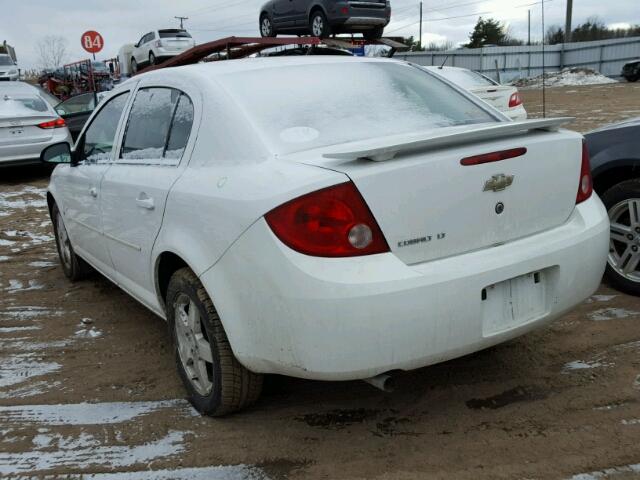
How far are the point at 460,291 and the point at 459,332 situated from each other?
161mm

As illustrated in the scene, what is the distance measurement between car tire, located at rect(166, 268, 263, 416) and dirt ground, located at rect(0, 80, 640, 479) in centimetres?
13

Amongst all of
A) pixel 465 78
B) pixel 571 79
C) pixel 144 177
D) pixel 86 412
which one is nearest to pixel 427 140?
pixel 144 177

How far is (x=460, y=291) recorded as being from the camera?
2381 mm

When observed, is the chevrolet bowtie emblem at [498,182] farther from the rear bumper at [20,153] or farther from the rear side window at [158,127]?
the rear bumper at [20,153]

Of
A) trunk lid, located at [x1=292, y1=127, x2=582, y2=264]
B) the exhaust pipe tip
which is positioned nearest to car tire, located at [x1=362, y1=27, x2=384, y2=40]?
trunk lid, located at [x1=292, y1=127, x2=582, y2=264]

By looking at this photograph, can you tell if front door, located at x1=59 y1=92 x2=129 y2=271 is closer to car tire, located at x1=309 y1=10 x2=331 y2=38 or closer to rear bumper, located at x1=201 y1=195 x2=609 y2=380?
rear bumper, located at x1=201 y1=195 x2=609 y2=380

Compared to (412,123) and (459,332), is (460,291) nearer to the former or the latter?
(459,332)

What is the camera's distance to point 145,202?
3178mm

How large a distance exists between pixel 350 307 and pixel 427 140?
2.37 ft

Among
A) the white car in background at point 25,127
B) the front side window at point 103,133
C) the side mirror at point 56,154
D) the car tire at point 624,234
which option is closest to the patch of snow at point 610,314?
the car tire at point 624,234

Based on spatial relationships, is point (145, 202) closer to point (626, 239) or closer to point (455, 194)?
point (455, 194)

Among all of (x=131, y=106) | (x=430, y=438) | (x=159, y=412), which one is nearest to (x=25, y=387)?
(x=159, y=412)

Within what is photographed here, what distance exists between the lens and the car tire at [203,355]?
107 inches

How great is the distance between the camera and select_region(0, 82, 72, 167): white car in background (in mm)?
A: 10055
